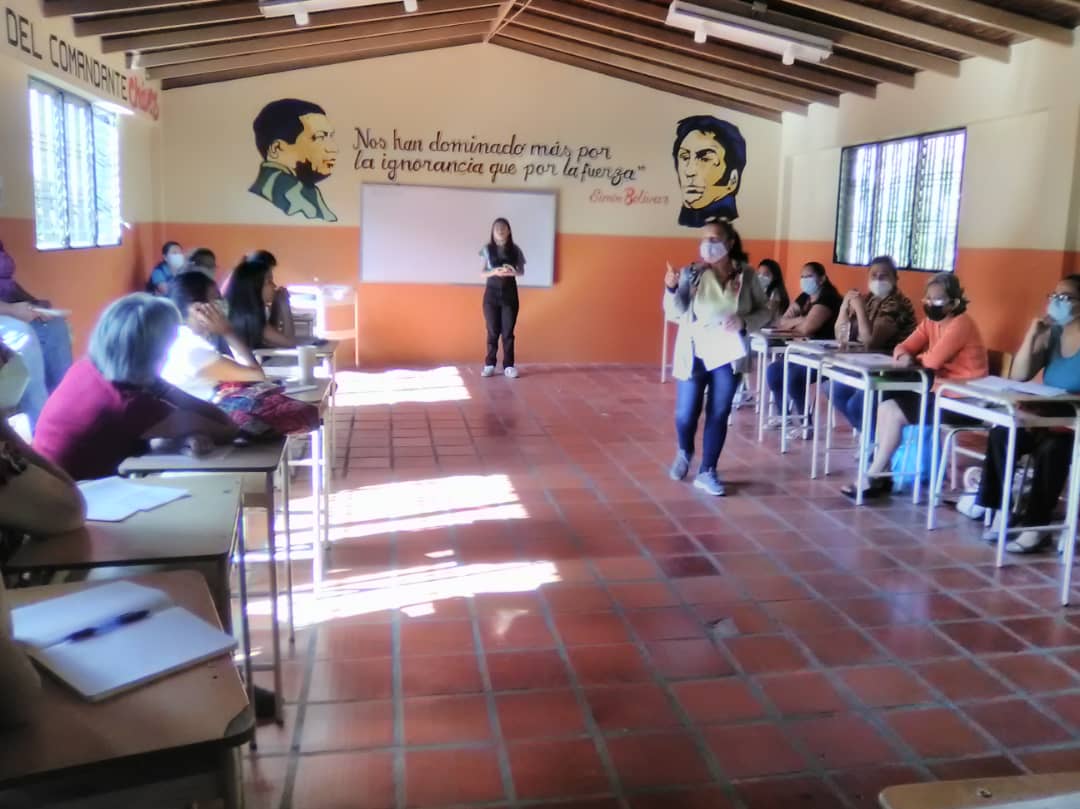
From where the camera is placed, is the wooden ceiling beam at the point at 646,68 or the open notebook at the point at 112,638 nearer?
the open notebook at the point at 112,638

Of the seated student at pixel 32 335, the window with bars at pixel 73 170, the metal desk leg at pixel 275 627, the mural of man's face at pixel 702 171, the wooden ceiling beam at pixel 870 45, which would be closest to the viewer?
the metal desk leg at pixel 275 627

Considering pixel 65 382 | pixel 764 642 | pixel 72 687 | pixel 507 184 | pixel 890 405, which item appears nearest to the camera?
pixel 72 687

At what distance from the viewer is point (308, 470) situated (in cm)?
523

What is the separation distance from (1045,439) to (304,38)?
19.9 feet

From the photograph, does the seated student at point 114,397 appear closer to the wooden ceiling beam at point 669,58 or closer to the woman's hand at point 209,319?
the woman's hand at point 209,319

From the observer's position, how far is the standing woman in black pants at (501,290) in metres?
8.41

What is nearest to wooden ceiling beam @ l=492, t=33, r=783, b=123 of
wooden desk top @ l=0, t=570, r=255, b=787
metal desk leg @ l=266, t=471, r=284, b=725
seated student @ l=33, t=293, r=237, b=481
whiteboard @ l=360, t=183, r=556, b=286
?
whiteboard @ l=360, t=183, r=556, b=286

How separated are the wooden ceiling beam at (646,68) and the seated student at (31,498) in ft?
23.5

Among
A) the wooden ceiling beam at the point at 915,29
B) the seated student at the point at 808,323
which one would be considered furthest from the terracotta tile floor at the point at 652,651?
the wooden ceiling beam at the point at 915,29

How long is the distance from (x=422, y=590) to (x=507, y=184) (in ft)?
20.5

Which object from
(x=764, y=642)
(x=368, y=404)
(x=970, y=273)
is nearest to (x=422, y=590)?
(x=764, y=642)

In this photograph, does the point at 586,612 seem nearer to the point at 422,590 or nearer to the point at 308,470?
the point at 422,590

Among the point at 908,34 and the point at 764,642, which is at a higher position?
the point at 908,34

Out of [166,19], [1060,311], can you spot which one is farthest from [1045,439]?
[166,19]
